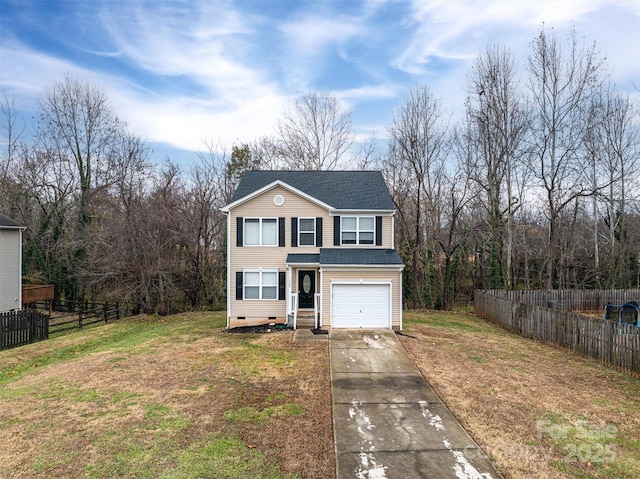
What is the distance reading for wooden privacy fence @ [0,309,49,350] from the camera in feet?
45.8

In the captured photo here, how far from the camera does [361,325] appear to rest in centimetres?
1501

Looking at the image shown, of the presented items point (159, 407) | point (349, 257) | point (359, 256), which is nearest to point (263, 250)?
point (349, 257)

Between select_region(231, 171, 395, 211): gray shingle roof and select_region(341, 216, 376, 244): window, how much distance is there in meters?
0.53

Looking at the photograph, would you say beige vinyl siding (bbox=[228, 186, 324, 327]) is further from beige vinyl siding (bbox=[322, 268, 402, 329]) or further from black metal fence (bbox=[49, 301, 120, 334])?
black metal fence (bbox=[49, 301, 120, 334])

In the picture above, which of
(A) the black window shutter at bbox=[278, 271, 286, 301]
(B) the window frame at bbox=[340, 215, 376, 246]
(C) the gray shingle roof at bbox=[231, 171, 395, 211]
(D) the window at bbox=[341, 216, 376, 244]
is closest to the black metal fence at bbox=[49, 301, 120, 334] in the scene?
(A) the black window shutter at bbox=[278, 271, 286, 301]

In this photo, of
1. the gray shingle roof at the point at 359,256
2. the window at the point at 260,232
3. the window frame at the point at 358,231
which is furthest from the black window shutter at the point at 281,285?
Answer: the window frame at the point at 358,231

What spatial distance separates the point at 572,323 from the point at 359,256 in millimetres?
7934

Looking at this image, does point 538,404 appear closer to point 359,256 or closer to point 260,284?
point 359,256

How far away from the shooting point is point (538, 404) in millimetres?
7902

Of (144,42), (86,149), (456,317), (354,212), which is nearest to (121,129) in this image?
(86,149)

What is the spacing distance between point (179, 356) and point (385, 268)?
27.2ft

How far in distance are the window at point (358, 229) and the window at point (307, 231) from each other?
1.33 m

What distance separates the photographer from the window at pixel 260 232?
16.4 metres

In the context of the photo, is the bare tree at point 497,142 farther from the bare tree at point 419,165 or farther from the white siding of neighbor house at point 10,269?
the white siding of neighbor house at point 10,269
